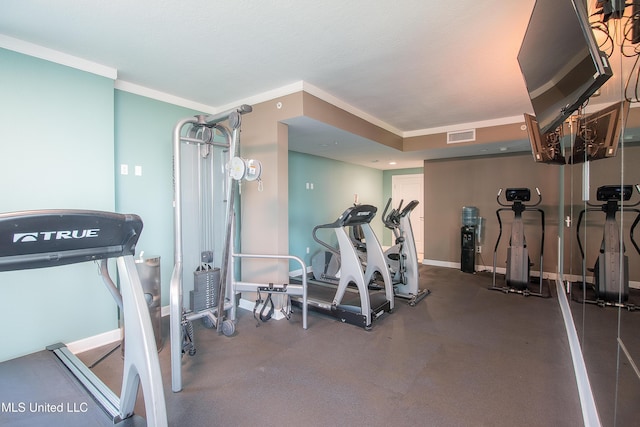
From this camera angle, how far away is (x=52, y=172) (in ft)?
8.32

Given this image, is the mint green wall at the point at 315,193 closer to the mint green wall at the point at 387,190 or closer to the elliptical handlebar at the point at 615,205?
the mint green wall at the point at 387,190

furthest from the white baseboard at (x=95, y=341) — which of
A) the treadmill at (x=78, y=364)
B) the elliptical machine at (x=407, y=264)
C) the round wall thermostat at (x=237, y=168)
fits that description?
the elliptical machine at (x=407, y=264)

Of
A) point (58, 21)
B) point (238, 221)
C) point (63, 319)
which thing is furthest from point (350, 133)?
point (63, 319)

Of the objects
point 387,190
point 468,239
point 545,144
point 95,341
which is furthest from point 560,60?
point 387,190

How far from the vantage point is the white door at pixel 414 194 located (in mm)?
7586

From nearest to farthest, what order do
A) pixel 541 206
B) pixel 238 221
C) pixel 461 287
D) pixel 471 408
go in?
pixel 471 408
pixel 238 221
pixel 461 287
pixel 541 206

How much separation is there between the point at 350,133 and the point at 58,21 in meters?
3.03

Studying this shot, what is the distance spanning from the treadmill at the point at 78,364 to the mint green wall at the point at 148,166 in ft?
4.80

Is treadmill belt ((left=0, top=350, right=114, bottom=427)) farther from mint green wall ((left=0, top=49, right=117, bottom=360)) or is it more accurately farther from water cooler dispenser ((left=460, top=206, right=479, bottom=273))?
water cooler dispenser ((left=460, top=206, right=479, bottom=273))

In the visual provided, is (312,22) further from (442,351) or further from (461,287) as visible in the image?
(461,287)

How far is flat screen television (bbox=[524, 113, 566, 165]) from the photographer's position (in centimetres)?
316

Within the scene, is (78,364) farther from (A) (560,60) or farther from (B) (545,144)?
(B) (545,144)

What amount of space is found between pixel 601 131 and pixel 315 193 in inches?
178

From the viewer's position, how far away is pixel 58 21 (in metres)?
2.13
